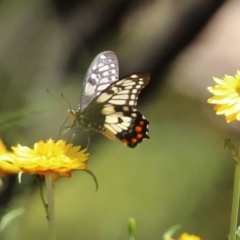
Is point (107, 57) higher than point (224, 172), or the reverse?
point (107, 57)

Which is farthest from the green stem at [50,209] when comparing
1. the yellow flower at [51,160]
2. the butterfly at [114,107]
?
the butterfly at [114,107]

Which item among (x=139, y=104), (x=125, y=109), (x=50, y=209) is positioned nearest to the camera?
(x=50, y=209)

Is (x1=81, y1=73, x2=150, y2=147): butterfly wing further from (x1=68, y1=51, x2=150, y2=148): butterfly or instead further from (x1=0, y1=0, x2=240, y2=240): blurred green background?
(x1=0, y1=0, x2=240, y2=240): blurred green background

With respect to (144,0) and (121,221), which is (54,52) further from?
(121,221)

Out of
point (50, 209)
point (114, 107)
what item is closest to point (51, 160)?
point (50, 209)

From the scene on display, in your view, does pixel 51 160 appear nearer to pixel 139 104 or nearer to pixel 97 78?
pixel 97 78

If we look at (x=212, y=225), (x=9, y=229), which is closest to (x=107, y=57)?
(x=9, y=229)
